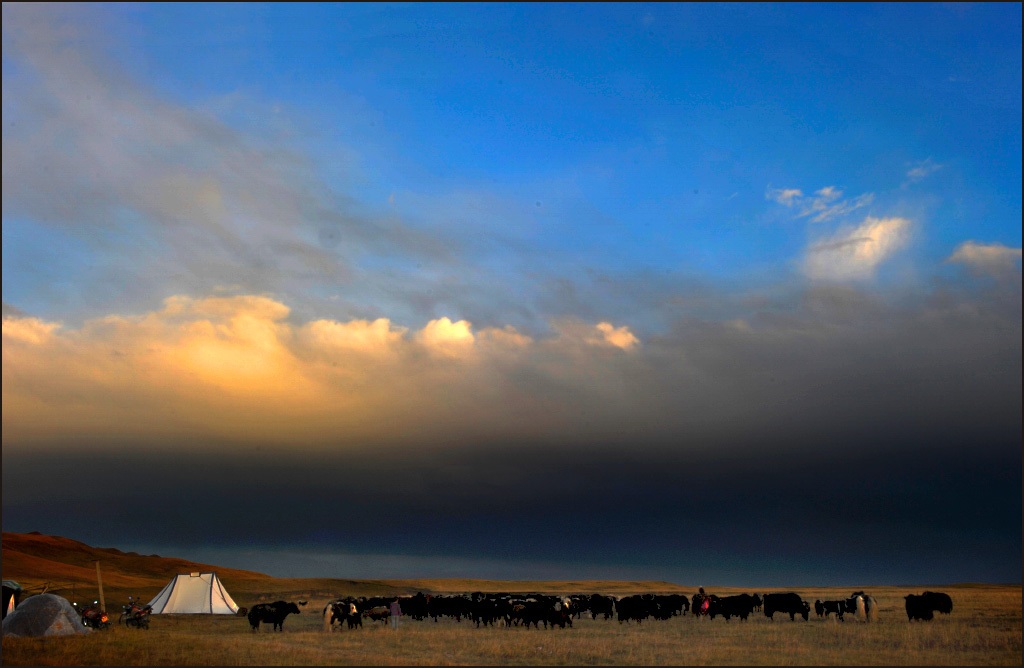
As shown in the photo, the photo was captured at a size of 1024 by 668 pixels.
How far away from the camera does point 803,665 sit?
2514 centimetres

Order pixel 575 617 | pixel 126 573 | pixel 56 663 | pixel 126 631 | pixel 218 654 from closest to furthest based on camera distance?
pixel 56 663, pixel 218 654, pixel 126 631, pixel 575 617, pixel 126 573

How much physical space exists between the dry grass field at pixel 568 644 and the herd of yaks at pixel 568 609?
3.88ft

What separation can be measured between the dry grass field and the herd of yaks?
1184 mm

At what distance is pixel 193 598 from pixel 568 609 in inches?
986

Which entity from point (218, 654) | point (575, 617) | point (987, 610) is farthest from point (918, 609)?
point (218, 654)

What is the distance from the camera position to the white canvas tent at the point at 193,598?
52625mm

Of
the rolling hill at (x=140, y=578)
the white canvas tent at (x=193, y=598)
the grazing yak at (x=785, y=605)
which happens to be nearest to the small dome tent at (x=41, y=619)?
the white canvas tent at (x=193, y=598)

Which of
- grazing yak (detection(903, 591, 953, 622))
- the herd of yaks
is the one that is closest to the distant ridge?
the herd of yaks

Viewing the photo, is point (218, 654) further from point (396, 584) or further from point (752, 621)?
point (396, 584)

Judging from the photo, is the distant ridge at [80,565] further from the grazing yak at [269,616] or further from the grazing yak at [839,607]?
the grazing yak at [839,607]

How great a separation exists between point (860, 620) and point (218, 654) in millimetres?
35844

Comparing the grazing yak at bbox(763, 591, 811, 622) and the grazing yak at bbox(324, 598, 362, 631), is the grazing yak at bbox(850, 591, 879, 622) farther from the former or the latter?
the grazing yak at bbox(324, 598, 362, 631)

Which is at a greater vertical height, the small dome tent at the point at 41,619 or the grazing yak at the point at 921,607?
the small dome tent at the point at 41,619

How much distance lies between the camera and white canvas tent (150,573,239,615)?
52.6m
